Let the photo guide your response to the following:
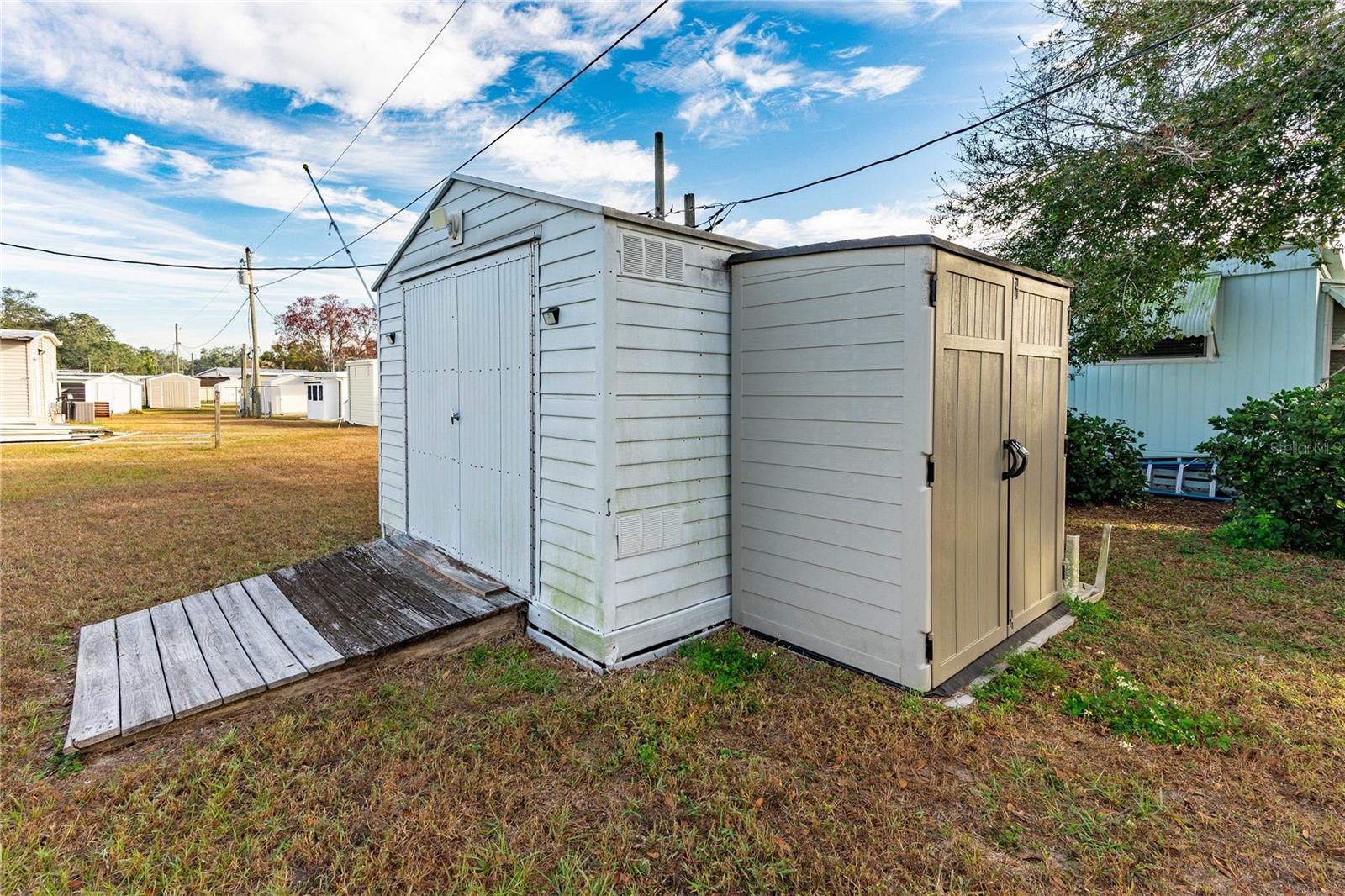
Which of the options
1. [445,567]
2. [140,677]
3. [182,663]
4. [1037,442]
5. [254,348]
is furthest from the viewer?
[254,348]

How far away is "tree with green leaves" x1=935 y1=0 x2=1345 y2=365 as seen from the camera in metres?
4.99

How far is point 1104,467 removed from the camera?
23.1 feet

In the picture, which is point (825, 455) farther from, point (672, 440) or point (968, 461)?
point (672, 440)

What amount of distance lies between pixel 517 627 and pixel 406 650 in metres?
0.62

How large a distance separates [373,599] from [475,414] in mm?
1288

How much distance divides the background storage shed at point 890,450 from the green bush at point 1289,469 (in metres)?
3.24

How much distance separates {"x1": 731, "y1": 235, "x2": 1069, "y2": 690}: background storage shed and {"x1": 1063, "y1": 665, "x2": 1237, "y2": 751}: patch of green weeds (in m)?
0.52

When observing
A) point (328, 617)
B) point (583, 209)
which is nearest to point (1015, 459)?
point (583, 209)

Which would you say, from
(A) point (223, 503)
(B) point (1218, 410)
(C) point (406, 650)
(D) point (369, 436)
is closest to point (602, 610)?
(C) point (406, 650)

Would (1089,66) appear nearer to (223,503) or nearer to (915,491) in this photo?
(915,491)

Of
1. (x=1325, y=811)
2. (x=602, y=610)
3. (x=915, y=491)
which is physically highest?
(x=915, y=491)

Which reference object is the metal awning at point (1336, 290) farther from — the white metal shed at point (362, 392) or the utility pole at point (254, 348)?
the utility pole at point (254, 348)

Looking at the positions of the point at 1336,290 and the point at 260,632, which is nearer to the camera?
the point at 260,632

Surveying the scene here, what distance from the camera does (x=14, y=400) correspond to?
1666 cm
